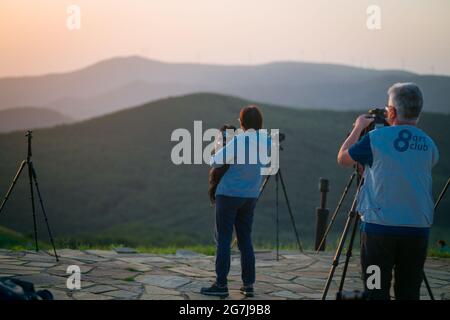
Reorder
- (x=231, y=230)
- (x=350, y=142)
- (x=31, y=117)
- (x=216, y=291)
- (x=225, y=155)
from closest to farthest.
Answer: (x=350, y=142), (x=225, y=155), (x=231, y=230), (x=216, y=291), (x=31, y=117)

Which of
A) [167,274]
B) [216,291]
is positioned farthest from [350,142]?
Answer: [167,274]

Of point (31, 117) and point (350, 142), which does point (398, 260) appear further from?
point (31, 117)

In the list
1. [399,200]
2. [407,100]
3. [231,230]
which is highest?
[407,100]

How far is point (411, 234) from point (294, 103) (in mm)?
131464

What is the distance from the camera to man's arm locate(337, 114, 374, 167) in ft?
13.6

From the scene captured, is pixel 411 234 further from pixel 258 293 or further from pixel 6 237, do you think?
pixel 6 237

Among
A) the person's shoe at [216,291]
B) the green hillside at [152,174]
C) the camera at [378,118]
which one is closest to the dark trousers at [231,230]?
the person's shoe at [216,291]

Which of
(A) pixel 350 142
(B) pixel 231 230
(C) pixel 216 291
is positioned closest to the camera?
(A) pixel 350 142

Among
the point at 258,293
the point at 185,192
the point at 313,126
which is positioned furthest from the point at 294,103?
the point at 258,293

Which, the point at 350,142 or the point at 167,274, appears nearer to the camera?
the point at 350,142

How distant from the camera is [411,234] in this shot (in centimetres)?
397

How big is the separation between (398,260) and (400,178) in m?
0.58

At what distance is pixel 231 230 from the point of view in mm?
5863

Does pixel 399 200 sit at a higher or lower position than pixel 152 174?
higher
